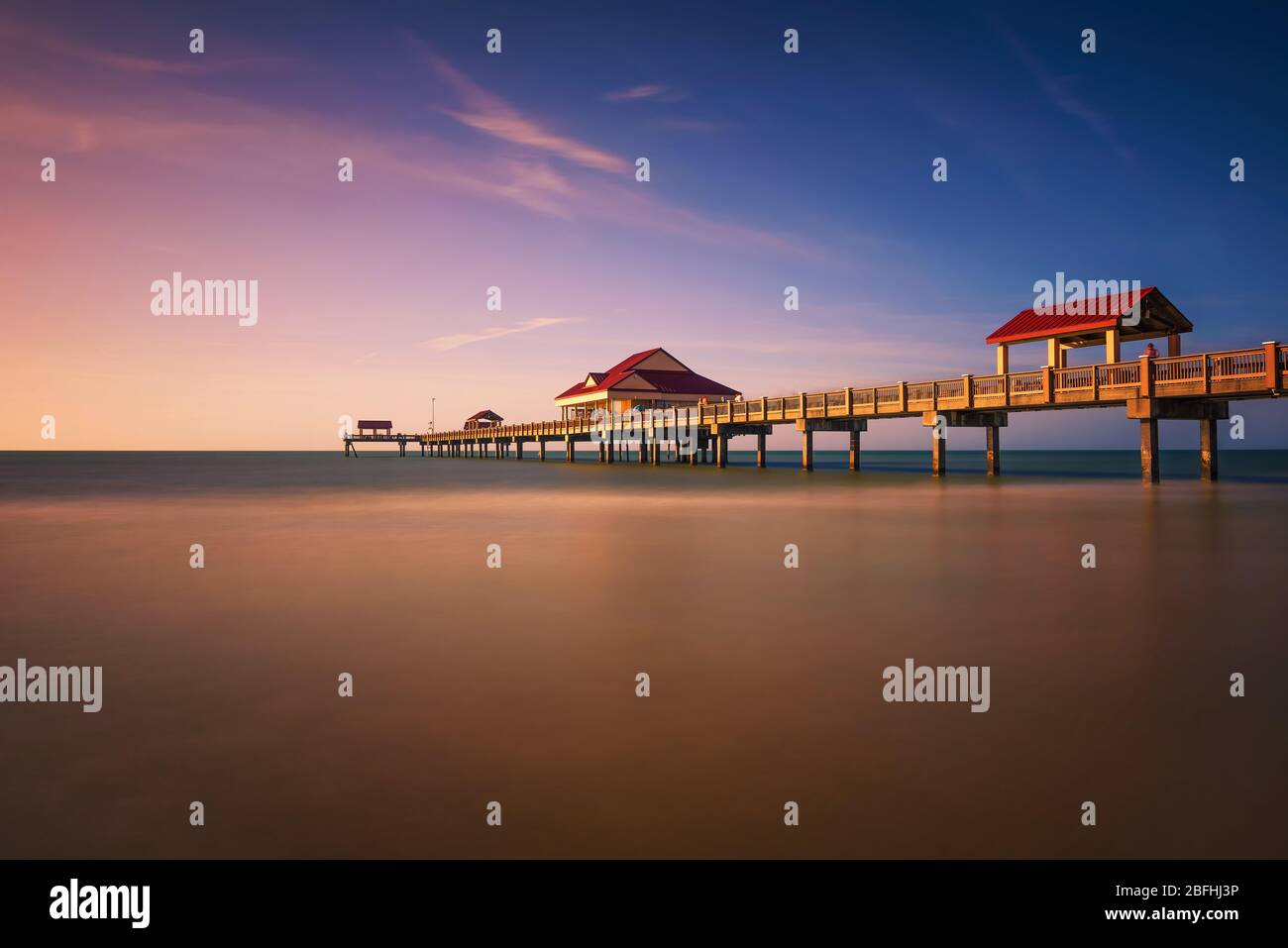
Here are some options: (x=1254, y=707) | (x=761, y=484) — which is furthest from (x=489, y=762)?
(x=761, y=484)

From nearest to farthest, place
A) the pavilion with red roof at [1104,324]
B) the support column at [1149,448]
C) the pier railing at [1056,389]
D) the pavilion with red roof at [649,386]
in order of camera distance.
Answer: the pier railing at [1056,389] < the support column at [1149,448] < the pavilion with red roof at [1104,324] < the pavilion with red roof at [649,386]

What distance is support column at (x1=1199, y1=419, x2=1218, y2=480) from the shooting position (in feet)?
93.2

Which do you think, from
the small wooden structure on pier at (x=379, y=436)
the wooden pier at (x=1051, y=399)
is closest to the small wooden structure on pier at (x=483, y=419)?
the small wooden structure on pier at (x=379, y=436)

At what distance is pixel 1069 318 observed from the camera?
31438mm

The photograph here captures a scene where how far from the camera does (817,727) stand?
16.7 ft

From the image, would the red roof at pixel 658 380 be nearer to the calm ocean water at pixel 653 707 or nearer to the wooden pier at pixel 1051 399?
the wooden pier at pixel 1051 399

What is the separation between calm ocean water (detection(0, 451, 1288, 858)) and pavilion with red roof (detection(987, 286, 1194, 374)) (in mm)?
19564

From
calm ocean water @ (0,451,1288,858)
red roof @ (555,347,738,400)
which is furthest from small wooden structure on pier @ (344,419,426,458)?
calm ocean water @ (0,451,1288,858)

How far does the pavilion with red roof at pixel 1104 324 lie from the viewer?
30.0m

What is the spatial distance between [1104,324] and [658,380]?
4105 cm

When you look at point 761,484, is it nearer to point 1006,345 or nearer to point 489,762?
point 1006,345

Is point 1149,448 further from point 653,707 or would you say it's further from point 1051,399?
point 653,707

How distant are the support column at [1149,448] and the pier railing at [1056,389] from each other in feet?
3.81

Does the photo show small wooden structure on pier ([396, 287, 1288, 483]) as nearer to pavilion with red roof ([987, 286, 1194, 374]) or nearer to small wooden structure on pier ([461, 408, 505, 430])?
pavilion with red roof ([987, 286, 1194, 374])
